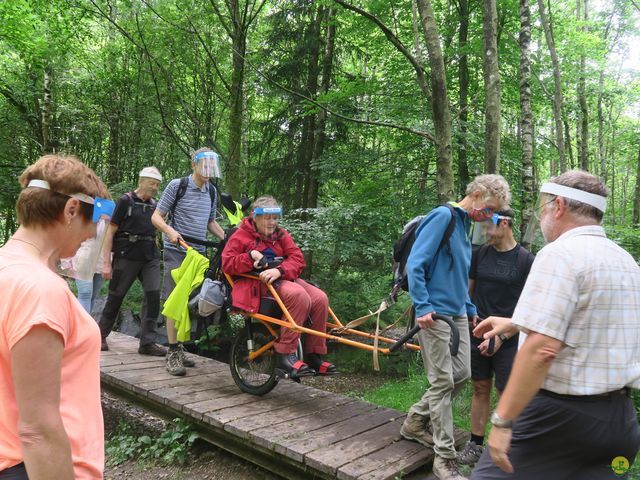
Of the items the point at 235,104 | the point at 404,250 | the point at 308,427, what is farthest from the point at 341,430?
the point at 235,104

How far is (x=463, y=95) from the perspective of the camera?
991 centimetres

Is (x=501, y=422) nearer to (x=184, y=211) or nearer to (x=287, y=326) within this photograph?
(x=287, y=326)

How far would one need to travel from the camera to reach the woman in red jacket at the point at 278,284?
441 centimetres

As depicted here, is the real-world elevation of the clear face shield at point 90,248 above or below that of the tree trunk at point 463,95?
below

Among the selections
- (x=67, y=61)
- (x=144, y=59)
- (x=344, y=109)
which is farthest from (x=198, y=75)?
(x=344, y=109)

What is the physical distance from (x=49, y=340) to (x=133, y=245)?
4567 millimetres

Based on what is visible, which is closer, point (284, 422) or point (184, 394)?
point (284, 422)

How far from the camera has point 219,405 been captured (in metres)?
4.54

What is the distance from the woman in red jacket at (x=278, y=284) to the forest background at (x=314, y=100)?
2.23 metres

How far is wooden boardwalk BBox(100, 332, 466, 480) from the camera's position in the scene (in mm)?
3541

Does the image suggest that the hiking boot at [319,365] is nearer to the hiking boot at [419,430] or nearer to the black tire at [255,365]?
the black tire at [255,365]

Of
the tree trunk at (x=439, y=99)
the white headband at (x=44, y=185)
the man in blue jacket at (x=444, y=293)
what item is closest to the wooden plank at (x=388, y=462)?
the man in blue jacket at (x=444, y=293)

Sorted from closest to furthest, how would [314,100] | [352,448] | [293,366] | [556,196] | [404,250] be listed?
[556,196]
[352,448]
[404,250]
[293,366]
[314,100]

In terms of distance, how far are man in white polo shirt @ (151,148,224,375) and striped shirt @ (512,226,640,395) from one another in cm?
406
